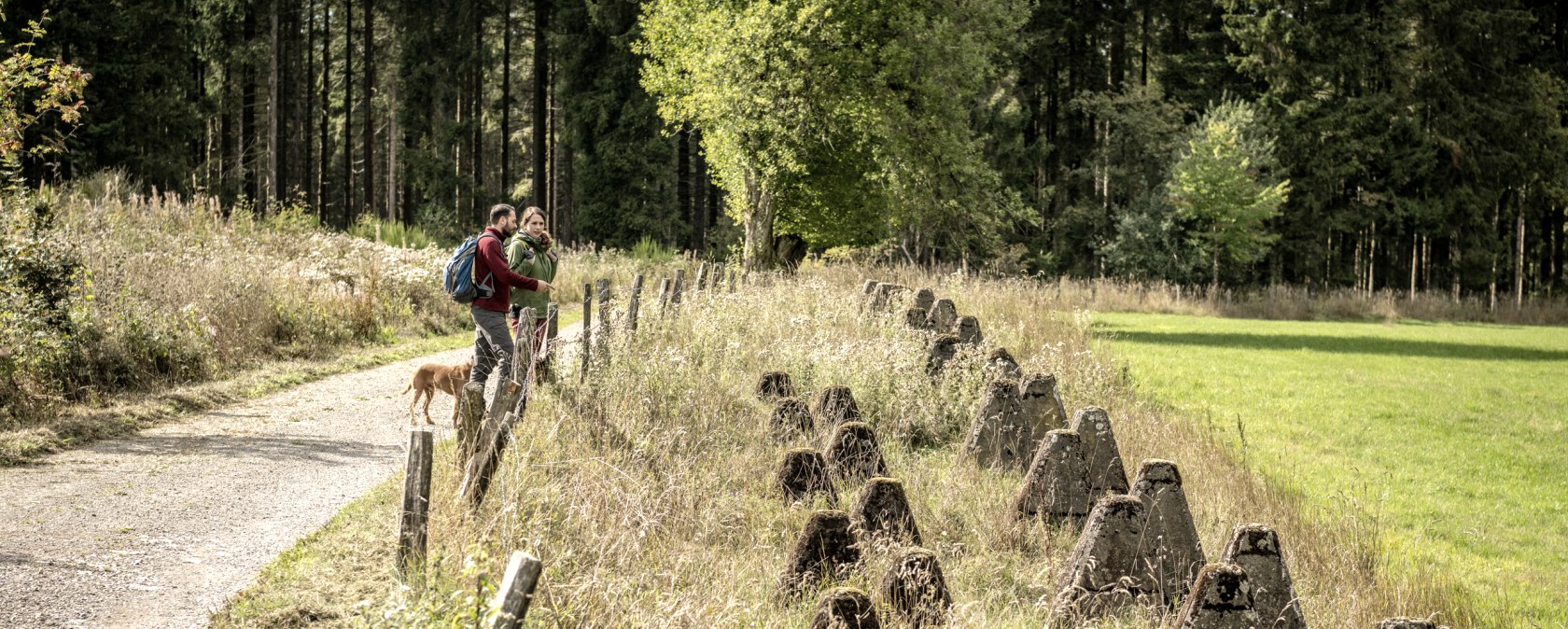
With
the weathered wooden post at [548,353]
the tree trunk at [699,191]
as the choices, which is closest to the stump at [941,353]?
the weathered wooden post at [548,353]

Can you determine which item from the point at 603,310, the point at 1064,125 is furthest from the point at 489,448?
the point at 1064,125

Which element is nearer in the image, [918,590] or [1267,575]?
[1267,575]

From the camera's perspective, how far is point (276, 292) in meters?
14.1

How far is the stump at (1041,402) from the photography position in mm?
8266

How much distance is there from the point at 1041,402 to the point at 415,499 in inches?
201

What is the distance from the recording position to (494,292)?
29.6ft

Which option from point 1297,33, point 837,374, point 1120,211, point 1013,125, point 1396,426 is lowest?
point 1396,426

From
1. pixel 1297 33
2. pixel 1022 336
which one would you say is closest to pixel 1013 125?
pixel 1297 33

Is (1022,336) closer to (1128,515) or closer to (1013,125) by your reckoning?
(1128,515)

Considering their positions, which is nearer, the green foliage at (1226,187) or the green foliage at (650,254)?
the green foliage at (650,254)

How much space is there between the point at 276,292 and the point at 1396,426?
44.5 feet

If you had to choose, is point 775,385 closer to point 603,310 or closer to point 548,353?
point 603,310

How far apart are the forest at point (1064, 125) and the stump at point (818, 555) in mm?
23546

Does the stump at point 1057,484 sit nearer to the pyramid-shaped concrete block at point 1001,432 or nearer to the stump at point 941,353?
the pyramid-shaped concrete block at point 1001,432
